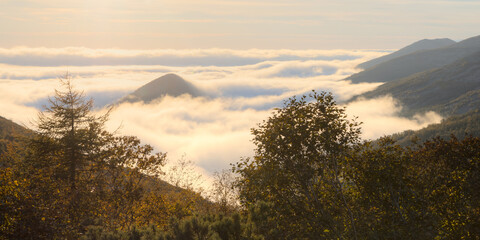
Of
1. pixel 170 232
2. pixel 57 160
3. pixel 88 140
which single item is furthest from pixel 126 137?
pixel 170 232

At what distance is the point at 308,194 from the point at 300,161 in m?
1.76

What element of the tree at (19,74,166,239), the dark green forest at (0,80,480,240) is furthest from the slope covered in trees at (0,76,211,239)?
the dark green forest at (0,80,480,240)

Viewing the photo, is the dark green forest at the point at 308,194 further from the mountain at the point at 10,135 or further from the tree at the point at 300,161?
the mountain at the point at 10,135

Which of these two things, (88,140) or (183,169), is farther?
(183,169)

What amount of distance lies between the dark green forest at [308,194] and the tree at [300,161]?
0.05 metres

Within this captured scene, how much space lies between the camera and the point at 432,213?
2258 cm

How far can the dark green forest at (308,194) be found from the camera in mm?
17453

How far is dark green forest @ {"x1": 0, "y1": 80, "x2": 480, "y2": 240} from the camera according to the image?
687 inches

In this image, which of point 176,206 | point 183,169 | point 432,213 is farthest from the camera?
point 183,169

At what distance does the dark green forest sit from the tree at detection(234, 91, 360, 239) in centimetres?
5

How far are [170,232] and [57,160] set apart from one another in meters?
19.7

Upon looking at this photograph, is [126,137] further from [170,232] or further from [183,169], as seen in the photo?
[170,232]

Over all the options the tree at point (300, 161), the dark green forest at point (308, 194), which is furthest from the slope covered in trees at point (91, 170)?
the tree at point (300, 161)

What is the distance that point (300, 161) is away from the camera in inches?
739
